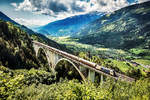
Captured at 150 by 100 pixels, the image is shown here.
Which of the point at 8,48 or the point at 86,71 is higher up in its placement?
the point at 8,48

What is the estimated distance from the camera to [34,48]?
67188mm

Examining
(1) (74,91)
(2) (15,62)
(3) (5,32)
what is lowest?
(2) (15,62)

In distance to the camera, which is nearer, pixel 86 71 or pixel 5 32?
pixel 86 71

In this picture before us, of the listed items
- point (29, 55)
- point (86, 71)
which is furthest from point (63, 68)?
point (86, 71)

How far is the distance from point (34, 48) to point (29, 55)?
42.7 ft

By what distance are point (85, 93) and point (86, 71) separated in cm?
1578

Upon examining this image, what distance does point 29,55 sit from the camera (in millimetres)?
54969

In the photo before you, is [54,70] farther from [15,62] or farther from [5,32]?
[5,32]

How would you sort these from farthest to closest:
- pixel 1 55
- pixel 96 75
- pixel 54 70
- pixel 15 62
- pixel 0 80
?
pixel 54 70, pixel 15 62, pixel 1 55, pixel 96 75, pixel 0 80

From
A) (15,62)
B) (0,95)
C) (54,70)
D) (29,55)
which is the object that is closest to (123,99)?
(0,95)

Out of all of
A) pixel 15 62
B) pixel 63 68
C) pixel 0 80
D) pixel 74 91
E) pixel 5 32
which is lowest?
pixel 63 68

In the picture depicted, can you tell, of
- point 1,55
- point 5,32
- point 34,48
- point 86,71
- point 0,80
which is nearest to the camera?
point 0,80

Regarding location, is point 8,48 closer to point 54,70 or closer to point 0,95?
point 54,70

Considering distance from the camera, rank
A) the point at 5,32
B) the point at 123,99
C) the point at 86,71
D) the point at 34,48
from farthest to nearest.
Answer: the point at 34,48 → the point at 5,32 → the point at 86,71 → the point at 123,99
